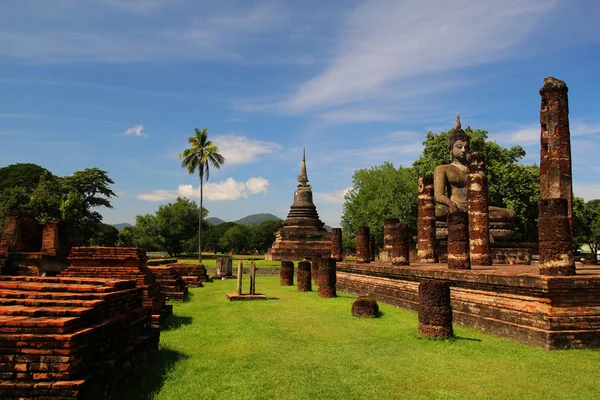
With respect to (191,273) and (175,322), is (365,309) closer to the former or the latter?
(175,322)

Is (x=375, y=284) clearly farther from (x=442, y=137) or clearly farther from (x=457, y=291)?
(x=442, y=137)

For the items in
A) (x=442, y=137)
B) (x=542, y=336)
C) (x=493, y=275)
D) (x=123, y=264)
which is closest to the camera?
(x=542, y=336)

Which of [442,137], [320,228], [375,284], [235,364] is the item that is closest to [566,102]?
[375,284]

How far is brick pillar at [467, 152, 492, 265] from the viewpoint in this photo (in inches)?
495

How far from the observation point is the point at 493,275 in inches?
319

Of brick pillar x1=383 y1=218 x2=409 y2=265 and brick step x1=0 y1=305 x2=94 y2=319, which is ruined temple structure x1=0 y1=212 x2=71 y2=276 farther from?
brick pillar x1=383 y1=218 x2=409 y2=265

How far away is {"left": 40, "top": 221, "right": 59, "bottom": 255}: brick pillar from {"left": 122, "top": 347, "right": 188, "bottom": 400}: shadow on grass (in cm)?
922

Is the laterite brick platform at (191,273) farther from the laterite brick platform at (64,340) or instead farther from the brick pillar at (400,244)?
the laterite brick platform at (64,340)

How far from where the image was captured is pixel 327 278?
1439 centimetres

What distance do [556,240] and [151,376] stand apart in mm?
6634

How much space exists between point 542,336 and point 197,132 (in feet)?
113

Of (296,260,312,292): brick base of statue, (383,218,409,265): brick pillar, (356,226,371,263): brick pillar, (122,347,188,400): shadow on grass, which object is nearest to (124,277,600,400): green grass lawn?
(122,347,188,400): shadow on grass

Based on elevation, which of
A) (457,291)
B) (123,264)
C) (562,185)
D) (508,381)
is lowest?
(508,381)

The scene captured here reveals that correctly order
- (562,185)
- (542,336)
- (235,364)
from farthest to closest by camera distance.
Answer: (562,185) → (542,336) → (235,364)
